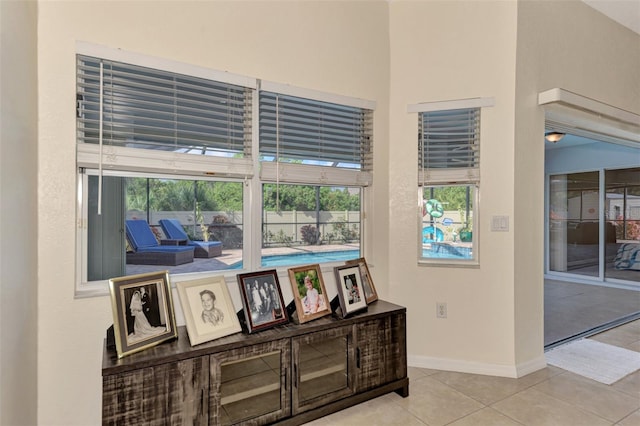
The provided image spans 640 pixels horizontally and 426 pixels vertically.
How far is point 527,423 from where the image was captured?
2.06m

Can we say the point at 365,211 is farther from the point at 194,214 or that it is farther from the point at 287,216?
the point at 194,214

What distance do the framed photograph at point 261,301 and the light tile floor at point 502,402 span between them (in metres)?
0.73

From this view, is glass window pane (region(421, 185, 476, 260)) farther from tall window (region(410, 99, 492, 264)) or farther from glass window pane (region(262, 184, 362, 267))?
glass window pane (region(262, 184, 362, 267))

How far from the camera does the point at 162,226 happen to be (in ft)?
7.05

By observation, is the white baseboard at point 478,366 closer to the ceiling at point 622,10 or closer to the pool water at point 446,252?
the pool water at point 446,252

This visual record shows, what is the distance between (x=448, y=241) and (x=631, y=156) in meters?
4.94

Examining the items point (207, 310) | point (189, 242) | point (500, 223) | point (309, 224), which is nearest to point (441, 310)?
point (500, 223)

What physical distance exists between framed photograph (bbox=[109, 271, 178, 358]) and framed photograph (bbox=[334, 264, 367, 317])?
1.04m

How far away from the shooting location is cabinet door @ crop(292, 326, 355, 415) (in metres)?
2.00

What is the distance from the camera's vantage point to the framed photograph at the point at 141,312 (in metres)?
1.63

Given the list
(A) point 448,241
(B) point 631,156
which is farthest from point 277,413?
(B) point 631,156

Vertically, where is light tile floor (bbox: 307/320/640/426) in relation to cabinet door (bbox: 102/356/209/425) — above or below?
below

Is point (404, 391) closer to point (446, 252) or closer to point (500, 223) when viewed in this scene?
point (446, 252)

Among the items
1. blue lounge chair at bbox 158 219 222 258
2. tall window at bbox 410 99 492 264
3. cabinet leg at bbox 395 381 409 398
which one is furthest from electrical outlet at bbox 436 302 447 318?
blue lounge chair at bbox 158 219 222 258
